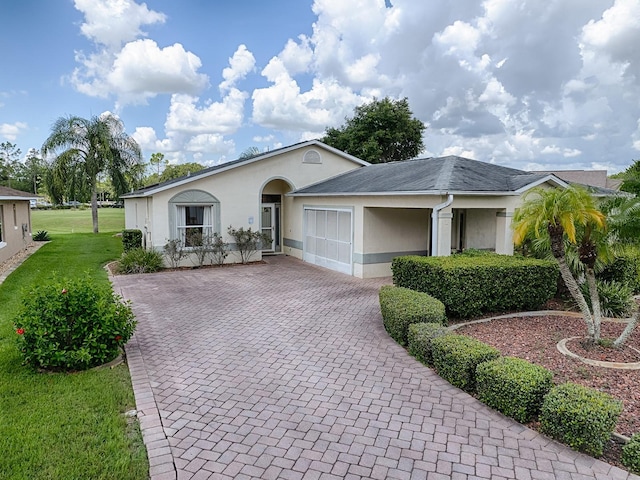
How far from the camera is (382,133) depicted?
122 ft

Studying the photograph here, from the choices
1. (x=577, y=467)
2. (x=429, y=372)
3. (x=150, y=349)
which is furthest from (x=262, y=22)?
(x=577, y=467)

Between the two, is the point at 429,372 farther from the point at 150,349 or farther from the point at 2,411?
the point at 2,411

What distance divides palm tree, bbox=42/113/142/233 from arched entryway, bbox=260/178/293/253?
1300 cm

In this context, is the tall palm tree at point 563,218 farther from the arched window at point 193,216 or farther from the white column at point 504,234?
the arched window at point 193,216

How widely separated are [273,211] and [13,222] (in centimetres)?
1168

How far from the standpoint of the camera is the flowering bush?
237 inches

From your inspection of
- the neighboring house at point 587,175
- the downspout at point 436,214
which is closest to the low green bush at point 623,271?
the downspout at point 436,214

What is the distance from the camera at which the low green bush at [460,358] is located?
566cm

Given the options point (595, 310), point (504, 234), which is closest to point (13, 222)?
point (504, 234)

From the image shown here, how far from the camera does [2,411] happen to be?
490 cm

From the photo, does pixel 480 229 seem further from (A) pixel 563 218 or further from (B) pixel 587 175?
(B) pixel 587 175

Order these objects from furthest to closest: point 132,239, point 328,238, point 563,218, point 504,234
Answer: point 132,239 < point 328,238 < point 504,234 < point 563,218

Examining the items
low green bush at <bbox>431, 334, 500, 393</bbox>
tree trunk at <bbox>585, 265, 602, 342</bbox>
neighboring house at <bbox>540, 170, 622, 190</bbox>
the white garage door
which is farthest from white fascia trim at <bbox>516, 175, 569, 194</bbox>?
neighboring house at <bbox>540, 170, 622, 190</bbox>

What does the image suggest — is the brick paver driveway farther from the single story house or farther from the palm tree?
the palm tree
